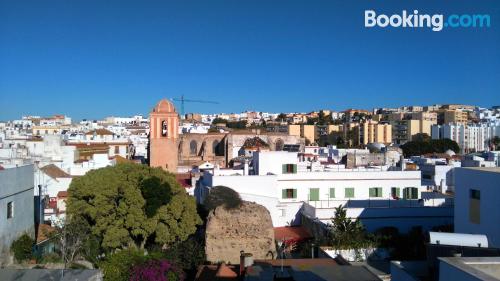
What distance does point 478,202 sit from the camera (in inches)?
607

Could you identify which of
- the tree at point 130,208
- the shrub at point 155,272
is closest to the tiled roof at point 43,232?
the tree at point 130,208

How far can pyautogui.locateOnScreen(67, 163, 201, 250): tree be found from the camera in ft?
63.2

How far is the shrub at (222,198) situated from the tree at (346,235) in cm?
417

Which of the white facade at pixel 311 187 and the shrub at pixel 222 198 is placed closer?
the shrub at pixel 222 198

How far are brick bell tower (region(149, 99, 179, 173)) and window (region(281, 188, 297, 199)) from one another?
1790cm

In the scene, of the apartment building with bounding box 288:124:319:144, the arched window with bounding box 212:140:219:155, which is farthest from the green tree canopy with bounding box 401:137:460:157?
the apartment building with bounding box 288:124:319:144

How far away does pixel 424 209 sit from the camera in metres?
22.1

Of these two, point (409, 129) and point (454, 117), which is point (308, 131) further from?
point (454, 117)

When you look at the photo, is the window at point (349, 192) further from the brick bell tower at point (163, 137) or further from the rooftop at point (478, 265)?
the brick bell tower at point (163, 137)

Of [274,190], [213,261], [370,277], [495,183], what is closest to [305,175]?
[274,190]

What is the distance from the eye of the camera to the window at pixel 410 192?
25567mm

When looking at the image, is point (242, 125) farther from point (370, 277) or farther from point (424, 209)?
point (370, 277)

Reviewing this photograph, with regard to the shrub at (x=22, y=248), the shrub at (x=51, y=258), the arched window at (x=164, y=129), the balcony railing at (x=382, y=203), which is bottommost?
the shrub at (x=51, y=258)

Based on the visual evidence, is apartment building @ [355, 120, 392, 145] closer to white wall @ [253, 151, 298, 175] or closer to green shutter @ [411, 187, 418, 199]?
green shutter @ [411, 187, 418, 199]
